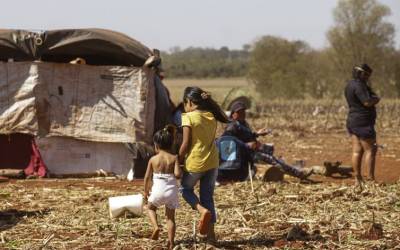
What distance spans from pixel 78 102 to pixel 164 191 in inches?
239

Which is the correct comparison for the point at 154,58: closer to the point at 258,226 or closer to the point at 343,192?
the point at 343,192

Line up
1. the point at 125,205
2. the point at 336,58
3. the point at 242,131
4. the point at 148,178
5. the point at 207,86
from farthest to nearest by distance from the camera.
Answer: the point at 207,86 → the point at 336,58 → the point at 242,131 → the point at 125,205 → the point at 148,178

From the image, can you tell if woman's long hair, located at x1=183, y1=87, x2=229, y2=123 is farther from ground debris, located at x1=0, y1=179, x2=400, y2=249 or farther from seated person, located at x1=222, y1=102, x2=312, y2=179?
seated person, located at x1=222, y1=102, x2=312, y2=179

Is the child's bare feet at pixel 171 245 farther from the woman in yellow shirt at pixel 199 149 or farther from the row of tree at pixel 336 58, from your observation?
the row of tree at pixel 336 58

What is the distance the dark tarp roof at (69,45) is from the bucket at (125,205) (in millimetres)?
4625

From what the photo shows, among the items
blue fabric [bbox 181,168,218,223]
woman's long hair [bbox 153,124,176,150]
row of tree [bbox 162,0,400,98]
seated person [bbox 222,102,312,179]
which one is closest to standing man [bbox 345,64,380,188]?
seated person [bbox 222,102,312,179]

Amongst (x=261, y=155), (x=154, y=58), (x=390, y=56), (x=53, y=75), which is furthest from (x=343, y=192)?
(x=390, y=56)

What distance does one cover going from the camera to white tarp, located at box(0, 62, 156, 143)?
12.0 metres

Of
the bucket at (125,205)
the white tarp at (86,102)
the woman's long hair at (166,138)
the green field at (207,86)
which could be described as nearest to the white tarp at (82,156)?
the white tarp at (86,102)

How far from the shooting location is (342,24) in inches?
1813

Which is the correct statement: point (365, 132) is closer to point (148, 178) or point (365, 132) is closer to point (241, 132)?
point (241, 132)

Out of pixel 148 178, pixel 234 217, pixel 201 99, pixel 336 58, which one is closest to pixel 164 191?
pixel 148 178

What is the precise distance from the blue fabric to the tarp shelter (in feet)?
17.8

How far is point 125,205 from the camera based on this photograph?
803cm
